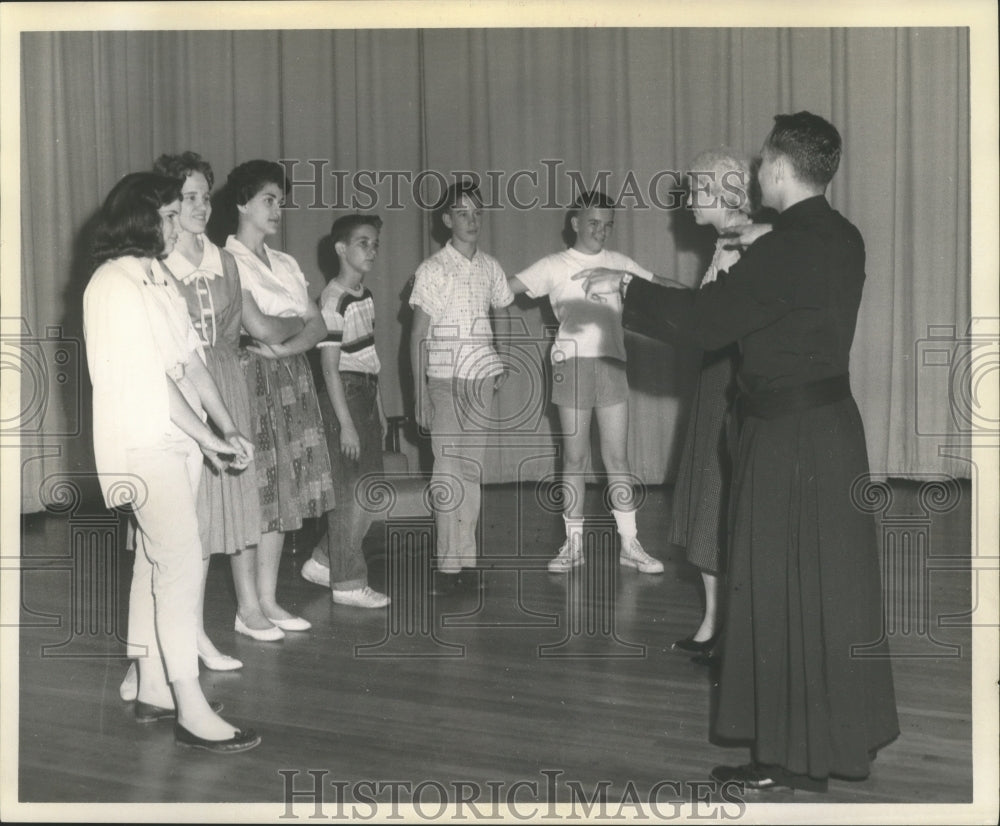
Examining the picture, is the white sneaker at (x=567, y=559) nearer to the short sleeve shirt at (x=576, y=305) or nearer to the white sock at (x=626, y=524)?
the white sock at (x=626, y=524)

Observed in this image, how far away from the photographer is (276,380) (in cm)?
367

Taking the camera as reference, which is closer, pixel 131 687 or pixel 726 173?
pixel 131 687

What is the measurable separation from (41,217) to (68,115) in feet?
1.98

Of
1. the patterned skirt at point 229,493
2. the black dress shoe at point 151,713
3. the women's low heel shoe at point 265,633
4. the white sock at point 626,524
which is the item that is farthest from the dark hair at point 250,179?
the white sock at point 626,524

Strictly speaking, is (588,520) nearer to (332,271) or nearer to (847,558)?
(332,271)

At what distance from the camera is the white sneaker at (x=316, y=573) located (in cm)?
451

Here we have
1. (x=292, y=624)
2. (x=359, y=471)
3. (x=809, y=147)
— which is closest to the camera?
(x=809, y=147)

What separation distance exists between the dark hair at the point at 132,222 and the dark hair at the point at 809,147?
1.41 meters

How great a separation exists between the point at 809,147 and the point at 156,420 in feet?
5.18

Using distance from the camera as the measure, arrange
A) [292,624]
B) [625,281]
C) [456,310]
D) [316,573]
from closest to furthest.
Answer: [625,281], [292,624], [456,310], [316,573]

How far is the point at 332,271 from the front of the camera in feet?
22.3

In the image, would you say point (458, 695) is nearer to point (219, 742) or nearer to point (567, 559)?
point (219, 742)

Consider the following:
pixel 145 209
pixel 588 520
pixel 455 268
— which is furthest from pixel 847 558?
pixel 588 520

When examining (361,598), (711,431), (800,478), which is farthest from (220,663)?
(800,478)
